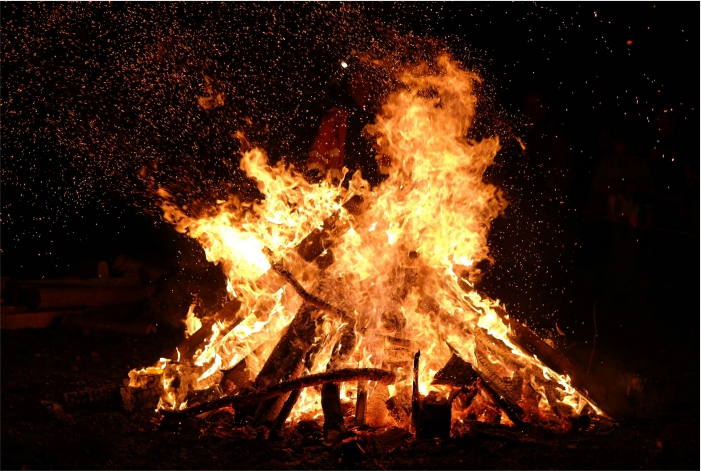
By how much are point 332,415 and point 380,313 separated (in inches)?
44.7

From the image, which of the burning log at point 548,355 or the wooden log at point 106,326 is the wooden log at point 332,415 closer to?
the burning log at point 548,355

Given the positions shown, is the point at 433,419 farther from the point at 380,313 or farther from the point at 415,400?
the point at 380,313

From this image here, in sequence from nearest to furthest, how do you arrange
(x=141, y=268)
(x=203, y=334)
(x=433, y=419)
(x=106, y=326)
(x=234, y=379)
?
(x=433, y=419) < (x=234, y=379) < (x=203, y=334) < (x=106, y=326) < (x=141, y=268)

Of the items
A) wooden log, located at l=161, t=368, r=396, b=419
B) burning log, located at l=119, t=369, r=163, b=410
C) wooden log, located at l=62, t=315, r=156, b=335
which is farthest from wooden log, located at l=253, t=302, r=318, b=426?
wooden log, located at l=62, t=315, r=156, b=335

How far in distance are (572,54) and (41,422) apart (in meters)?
10.1

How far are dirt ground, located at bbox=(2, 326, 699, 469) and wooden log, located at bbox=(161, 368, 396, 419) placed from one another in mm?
129

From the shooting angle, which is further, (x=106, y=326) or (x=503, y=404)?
(x=106, y=326)

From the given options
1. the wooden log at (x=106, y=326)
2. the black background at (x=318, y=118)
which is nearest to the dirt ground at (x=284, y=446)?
the wooden log at (x=106, y=326)

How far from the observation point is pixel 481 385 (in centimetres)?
471

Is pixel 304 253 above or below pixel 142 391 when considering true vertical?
above

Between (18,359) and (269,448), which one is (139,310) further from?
(269,448)

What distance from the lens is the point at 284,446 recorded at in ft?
13.6

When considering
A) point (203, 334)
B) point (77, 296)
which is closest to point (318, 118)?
point (77, 296)

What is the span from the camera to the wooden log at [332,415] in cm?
414
